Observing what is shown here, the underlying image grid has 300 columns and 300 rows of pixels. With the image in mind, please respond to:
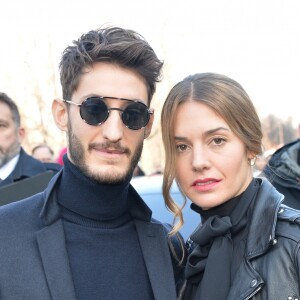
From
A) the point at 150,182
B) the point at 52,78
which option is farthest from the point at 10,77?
the point at 150,182

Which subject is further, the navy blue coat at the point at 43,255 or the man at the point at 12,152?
the man at the point at 12,152

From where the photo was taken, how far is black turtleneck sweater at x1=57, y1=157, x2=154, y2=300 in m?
2.06

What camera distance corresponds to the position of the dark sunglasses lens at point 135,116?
2.21 meters

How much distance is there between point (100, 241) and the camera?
2.20 m

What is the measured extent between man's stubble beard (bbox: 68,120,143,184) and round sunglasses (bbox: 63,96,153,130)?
11cm

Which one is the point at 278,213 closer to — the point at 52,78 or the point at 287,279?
the point at 287,279

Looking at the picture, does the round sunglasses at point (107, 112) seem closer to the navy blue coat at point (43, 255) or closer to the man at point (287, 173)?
the navy blue coat at point (43, 255)

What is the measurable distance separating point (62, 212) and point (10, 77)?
19.4 m

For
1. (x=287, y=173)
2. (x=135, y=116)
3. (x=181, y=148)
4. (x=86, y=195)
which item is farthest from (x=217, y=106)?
(x=287, y=173)

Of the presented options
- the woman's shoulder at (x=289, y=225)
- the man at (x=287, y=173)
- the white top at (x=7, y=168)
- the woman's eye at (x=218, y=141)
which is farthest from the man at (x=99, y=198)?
the white top at (x=7, y=168)

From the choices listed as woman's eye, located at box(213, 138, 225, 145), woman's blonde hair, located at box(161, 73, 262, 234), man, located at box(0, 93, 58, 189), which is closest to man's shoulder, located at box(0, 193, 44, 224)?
woman's blonde hair, located at box(161, 73, 262, 234)

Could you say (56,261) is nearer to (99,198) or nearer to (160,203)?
(99,198)

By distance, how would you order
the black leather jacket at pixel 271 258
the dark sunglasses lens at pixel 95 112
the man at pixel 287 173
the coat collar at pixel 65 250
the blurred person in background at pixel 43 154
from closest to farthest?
the black leather jacket at pixel 271 258
the coat collar at pixel 65 250
the dark sunglasses lens at pixel 95 112
the man at pixel 287 173
the blurred person in background at pixel 43 154

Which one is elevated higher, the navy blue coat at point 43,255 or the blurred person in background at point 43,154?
the navy blue coat at point 43,255
